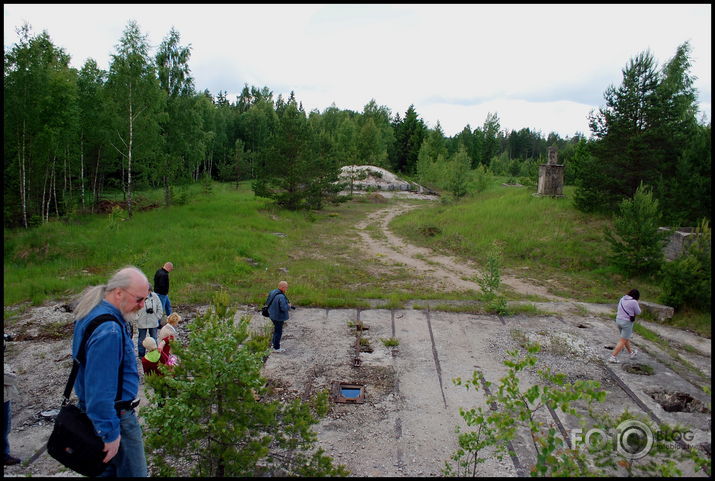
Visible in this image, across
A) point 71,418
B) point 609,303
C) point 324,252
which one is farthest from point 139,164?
point 71,418

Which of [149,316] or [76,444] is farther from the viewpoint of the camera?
[149,316]

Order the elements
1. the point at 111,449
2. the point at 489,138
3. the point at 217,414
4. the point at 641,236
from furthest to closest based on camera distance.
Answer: the point at 489,138 < the point at 641,236 < the point at 217,414 < the point at 111,449

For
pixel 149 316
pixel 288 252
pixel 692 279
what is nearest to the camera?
pixel 149 316

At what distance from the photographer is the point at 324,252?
20.3 m

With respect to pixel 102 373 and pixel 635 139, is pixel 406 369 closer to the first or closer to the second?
pixel 102 373

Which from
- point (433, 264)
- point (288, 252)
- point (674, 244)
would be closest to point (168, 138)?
point (288, 252)

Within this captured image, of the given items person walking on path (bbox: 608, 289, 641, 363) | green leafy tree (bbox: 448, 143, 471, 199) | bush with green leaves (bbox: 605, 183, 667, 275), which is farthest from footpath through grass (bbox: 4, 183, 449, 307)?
green leafy tree (bbox: 448, 143, 471, 199)

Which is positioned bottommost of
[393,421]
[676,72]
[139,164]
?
[393,421]

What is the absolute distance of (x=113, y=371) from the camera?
3.18 metres

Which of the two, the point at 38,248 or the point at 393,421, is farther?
the point at 38,248

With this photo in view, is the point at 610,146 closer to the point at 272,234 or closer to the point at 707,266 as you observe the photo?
the point at 707,266

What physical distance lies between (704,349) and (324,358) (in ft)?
29.1

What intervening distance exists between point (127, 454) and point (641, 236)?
54.6 feet

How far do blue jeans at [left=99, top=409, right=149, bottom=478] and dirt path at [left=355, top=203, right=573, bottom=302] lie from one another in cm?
1139
